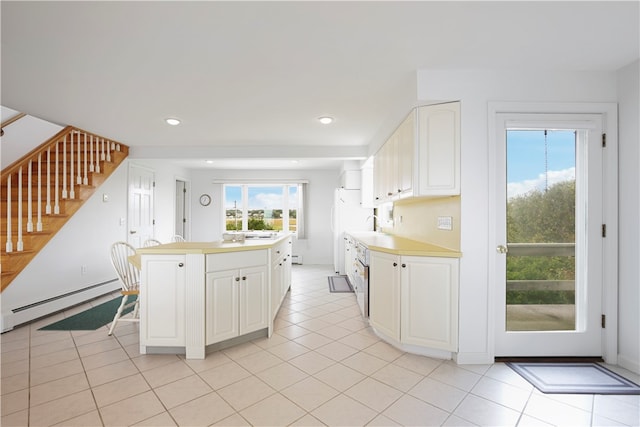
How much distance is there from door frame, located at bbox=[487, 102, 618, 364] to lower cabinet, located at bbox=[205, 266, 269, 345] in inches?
79.2

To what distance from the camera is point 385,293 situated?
2867mm

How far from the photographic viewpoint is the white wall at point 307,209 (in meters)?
7.68

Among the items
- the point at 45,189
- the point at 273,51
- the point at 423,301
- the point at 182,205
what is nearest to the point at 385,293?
the point at 423,301

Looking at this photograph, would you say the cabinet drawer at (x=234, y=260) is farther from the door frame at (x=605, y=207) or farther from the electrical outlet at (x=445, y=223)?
the door frame at (x=605, y=207)

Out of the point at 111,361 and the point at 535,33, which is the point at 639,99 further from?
the point at 111,361

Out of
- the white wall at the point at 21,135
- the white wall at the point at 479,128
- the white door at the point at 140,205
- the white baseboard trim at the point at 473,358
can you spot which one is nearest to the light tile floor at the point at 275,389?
the white baseboard trim at the point at 473,358

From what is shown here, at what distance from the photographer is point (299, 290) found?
4.91 meters

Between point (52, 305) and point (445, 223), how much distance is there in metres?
4.66

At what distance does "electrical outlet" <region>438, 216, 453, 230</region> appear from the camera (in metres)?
2.74

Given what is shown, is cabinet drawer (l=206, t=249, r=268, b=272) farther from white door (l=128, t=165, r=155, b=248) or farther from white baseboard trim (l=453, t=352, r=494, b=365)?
white door (l=128, t=165, r=155, b=248)

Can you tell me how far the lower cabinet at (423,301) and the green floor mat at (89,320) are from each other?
3.16 metres

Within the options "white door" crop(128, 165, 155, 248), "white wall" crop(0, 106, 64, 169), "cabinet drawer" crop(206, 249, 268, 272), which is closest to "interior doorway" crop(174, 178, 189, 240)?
Answer: "white door" crop(128, 165, 155, 248)

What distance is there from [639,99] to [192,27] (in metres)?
3.29

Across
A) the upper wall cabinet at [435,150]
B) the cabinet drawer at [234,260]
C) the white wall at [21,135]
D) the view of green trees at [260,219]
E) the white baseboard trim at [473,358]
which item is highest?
the white wall at [21,135]
